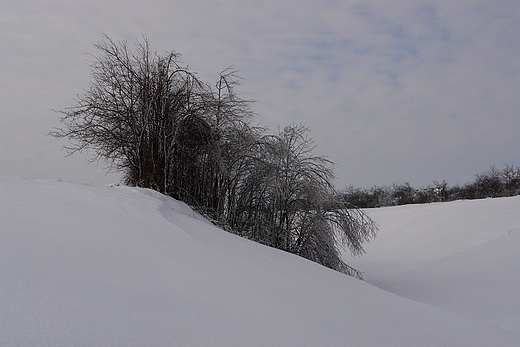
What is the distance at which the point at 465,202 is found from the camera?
2773 centimetres

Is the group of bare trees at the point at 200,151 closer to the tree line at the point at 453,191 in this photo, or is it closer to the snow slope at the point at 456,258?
the snow slope at the point at 456,258

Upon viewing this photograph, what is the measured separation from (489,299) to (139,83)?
10824 mm

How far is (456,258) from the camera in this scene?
16562 millimetres

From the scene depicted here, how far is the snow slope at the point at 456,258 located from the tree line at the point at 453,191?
1581 cm

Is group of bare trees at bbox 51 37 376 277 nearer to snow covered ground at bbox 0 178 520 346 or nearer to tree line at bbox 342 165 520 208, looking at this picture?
snow covered ground at bbox 0 178 520 346

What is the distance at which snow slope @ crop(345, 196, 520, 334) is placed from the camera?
1048cm

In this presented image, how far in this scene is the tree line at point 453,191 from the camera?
46.6 meters

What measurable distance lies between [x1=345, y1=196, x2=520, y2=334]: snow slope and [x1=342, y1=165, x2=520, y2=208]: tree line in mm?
15805

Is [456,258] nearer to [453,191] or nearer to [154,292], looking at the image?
[154,292]

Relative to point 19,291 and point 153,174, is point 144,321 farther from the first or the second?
point 153,174

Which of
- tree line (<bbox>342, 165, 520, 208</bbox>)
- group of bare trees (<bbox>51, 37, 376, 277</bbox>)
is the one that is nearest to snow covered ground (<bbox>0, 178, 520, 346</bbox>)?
group of bare trees (<bbox>51, 37, 376, 277</bbox>)

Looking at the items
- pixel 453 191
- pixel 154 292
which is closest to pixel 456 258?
pixel 154 292

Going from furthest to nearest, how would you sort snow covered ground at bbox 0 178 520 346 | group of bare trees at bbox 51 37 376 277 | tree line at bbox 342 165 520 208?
tree line at bbox 342 165 520 208 → group of bare trees at bbox 51 37 376 277 → snow covered ground at bbox 0 178 520 346

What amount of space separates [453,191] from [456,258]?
1647 inches
